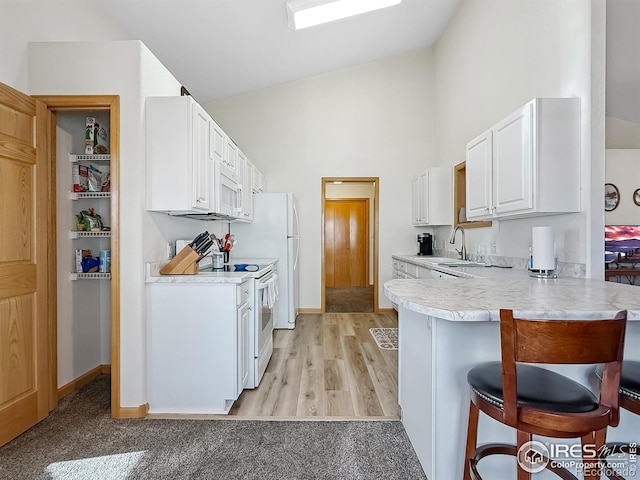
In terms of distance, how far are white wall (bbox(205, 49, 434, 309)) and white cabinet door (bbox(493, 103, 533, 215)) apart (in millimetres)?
2691

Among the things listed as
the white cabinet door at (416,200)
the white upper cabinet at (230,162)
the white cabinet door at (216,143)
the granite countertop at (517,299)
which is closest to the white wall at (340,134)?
the white cabinet door at (416,200)

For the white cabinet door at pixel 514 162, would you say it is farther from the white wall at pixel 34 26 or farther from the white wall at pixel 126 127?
the white wall at pixel 34 26

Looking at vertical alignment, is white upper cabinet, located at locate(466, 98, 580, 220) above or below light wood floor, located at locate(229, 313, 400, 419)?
above

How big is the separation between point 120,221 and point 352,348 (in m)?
2.46

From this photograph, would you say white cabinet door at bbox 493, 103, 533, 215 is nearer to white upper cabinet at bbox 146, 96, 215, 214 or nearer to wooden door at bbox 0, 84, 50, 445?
white upper cabinet at bbox 146, 96, 215, 214

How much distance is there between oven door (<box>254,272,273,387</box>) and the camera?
2672mm

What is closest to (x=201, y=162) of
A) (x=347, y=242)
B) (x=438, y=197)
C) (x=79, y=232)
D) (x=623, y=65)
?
(x=79, y=232)

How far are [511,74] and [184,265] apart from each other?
3.14 m

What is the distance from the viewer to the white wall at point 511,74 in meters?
2.18

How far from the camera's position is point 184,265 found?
2369mm

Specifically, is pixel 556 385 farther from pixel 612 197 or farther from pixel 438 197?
pixel 612 197

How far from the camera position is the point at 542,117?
2186 mm

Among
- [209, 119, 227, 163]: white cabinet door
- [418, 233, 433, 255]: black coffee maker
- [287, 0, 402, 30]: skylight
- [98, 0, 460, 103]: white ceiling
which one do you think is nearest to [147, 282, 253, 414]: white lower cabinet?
[209, 119, 227, 163]: white cabinet door

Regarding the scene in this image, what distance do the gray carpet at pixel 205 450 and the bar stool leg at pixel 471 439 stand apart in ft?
1.36
